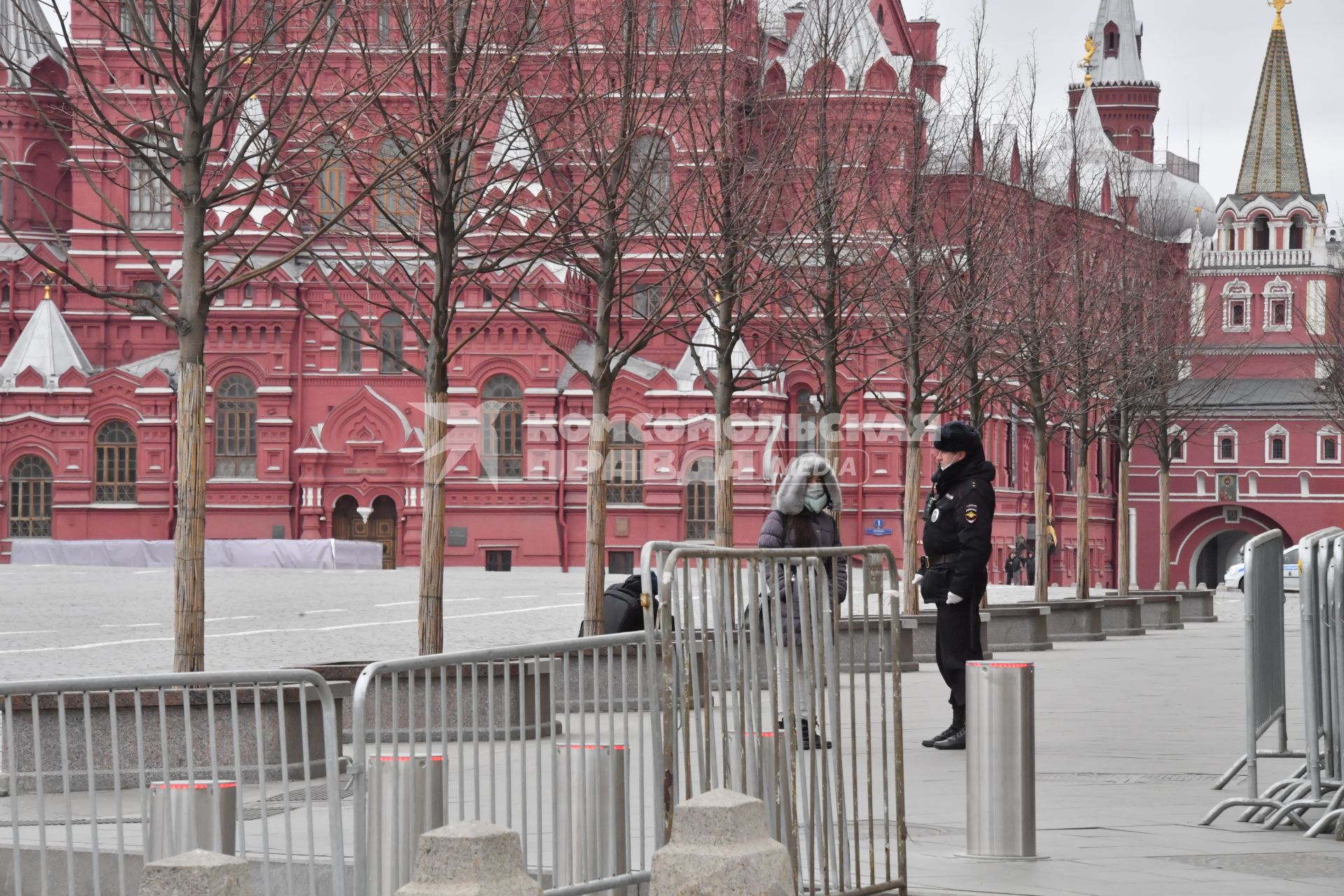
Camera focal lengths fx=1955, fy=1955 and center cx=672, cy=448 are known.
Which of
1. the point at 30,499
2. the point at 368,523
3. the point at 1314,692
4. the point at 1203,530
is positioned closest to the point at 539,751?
the point at 1314,692

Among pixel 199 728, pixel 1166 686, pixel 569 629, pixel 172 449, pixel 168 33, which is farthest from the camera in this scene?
pixel 172 449

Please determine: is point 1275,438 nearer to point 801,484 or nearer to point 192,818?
point 801,484

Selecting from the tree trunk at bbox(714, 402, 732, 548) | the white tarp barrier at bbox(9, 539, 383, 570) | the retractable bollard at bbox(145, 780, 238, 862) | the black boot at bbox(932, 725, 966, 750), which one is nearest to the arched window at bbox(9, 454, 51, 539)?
the white tarp barrier at bbox(9, 539, 383, 570)

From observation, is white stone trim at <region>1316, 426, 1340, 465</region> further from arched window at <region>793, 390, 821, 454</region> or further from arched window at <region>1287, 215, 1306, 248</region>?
arched window at <region>793, 390, 821, 454</region>

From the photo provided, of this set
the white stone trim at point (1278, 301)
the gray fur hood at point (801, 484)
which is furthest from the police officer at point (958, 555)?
the white stone trim at point (1278, 301)

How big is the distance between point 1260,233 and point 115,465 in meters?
61.0

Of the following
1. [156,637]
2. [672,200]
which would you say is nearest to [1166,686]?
[672,200]

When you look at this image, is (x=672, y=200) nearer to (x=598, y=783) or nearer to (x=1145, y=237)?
(x=598, y=783)

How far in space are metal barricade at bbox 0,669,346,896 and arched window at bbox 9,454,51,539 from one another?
158 feet

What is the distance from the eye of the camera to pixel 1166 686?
17.2m

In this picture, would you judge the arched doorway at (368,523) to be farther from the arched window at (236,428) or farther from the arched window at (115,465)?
the arched window at (115,465)

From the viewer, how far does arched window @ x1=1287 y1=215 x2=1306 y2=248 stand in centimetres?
9494

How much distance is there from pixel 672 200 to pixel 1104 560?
61179 mm

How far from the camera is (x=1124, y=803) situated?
31.5 ft
